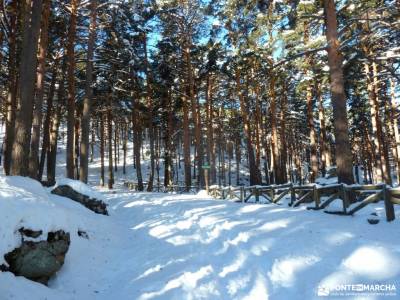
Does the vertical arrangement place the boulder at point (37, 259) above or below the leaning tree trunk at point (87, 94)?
below

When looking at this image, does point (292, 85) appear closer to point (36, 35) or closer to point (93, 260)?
point (36, 35)

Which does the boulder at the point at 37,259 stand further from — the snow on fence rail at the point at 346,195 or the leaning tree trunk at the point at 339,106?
the leaning tree trunk at the point at 339,106

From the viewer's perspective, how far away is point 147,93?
27.9 metres

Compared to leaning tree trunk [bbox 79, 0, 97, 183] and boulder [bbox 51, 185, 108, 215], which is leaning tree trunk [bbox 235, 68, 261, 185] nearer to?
leaning tree trunk [bbox 79, 0, 97, 183]

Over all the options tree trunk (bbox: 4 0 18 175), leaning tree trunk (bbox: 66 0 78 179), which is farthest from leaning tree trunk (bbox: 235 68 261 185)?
tree trunk (bbox: 4 0 18 175)

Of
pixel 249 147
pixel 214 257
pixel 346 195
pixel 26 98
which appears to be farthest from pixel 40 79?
pixel 249 147

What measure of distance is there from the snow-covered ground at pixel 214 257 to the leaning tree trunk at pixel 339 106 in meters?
2.38

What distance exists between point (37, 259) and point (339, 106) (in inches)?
386

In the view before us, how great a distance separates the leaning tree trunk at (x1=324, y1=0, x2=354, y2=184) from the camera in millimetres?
11125

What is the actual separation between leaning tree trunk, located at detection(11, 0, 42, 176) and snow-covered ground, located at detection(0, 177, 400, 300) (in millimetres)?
2627

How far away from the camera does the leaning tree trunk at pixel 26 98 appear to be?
10188 millimetres

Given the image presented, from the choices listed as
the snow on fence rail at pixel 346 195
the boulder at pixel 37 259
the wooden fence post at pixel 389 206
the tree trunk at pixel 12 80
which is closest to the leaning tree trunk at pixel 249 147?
the snow on fence rail at pixel 346 195

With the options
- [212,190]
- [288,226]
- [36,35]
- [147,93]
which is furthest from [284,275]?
[147,93]

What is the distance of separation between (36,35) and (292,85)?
21.9m
